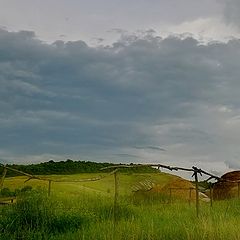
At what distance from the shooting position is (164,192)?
31906 mm

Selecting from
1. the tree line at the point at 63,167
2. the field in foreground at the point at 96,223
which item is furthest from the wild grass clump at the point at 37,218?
the tree line at the point at 63,167

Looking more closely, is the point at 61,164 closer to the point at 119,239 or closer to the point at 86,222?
the point at 86,222

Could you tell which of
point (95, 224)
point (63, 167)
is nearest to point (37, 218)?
point (95, 224)

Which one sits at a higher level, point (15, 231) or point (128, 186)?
point (128, 186)

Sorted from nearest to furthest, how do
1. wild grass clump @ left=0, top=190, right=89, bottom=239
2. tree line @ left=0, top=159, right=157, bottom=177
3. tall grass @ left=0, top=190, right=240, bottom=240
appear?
tall grass @ left=0, top=190, right=240, bottom=240
wild grass clump @ left=0, top=190, right=89, bottom=239
tree line @ left=0, top=159, right=157, bottom=177

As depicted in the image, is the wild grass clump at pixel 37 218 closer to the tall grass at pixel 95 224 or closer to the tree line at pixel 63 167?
the tall grass at pixel 95 224

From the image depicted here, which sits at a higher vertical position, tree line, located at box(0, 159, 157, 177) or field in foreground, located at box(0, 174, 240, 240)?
tree line, located at box(0, 159, 157, 177)

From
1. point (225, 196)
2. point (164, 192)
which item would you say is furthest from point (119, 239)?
point (225, 196)

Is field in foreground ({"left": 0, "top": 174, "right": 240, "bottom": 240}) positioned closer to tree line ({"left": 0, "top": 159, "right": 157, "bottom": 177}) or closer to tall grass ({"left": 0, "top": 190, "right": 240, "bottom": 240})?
tall grass ({"left": 0, "top": 190, "right": 240, "bottom": 240})

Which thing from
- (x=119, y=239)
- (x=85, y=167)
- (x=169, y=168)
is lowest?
(x=119, y=239)

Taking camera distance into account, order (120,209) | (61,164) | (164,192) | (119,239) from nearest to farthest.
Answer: (119,239) → (120,209) → (164,192) → (61,164)

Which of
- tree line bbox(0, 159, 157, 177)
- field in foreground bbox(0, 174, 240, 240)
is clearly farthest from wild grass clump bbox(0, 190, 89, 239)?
tree line bbox(0, 159, 157, 177)

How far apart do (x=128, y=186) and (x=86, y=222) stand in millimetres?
21686

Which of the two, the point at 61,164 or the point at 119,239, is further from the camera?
the point at 61,164
